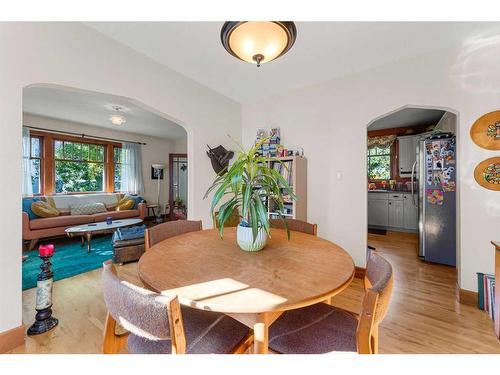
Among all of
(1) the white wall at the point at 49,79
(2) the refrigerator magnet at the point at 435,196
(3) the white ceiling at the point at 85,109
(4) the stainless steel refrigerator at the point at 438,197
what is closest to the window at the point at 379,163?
(4) the stainless steel refrigerator at the point at 438,197

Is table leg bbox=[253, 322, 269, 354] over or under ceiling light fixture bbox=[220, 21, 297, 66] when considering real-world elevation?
under

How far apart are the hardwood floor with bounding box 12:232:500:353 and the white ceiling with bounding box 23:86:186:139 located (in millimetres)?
2286

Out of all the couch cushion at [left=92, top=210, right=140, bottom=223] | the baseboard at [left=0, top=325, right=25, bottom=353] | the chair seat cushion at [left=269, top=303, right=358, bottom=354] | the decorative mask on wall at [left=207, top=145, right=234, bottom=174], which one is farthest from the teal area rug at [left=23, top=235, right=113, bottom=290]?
the chair seat cushion at [left=269, top=303, right=358, bottom=354]

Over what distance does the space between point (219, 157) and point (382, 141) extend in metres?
4.20

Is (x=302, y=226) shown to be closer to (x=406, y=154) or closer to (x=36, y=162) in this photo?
(x=406, y=154)

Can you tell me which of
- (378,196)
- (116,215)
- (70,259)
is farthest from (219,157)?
(378,196)

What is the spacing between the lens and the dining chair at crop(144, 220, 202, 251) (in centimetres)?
146

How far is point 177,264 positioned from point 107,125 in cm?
547

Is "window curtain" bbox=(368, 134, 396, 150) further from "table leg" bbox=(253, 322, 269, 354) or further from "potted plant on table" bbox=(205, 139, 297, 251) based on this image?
"table leg" bbox=(253, 322, 269, 354)

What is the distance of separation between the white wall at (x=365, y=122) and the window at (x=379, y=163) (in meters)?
3.22

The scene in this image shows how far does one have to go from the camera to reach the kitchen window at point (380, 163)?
5.04 m

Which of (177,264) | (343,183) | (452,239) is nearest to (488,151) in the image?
(343,183)

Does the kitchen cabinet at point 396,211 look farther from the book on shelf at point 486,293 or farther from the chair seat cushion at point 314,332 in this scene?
the chair seat cushion at point 314,332

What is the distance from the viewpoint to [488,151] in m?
1.88
